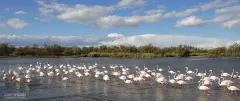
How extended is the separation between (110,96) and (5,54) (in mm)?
97610

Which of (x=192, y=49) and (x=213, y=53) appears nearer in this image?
(x=213, y=53)

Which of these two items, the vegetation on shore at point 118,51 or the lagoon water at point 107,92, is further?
the vegetation on shore at point 118,51

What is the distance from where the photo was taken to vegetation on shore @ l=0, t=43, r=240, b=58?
89.9 metres

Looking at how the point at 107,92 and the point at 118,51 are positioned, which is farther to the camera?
the point at 118,51

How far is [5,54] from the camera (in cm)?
11100

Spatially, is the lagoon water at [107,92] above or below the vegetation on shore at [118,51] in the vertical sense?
below

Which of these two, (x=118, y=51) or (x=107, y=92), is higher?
(x=118, y=51)

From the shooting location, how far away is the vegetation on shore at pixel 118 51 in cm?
8994

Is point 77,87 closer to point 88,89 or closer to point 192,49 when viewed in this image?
point 88,89

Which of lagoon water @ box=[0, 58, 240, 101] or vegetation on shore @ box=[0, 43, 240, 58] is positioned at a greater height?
vegetation on shore @ box=[0, 43, 240, 58]

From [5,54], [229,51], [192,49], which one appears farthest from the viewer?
[5,54]

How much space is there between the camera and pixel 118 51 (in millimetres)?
105875

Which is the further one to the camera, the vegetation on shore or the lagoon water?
the vegetation on shore

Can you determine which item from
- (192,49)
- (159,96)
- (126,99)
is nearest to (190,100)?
(159,96)
